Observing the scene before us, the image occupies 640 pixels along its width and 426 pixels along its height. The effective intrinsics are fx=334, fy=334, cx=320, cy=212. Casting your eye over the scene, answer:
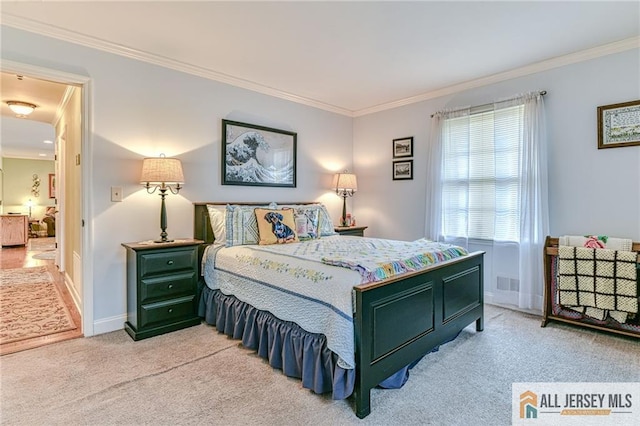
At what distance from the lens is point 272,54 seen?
312 cm

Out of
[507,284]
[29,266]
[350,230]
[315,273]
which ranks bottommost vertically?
[29,266]

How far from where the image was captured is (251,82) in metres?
3.85

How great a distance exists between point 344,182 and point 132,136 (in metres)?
2.64

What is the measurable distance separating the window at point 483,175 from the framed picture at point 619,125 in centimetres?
65

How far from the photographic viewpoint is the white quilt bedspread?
1824 millimetres

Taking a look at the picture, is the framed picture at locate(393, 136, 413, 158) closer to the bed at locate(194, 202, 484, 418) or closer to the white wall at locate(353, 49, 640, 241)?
the white wall at locate(353, 49, 640, 241)

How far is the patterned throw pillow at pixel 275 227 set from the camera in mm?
3174

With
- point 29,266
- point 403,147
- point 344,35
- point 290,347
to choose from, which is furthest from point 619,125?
point 29,266

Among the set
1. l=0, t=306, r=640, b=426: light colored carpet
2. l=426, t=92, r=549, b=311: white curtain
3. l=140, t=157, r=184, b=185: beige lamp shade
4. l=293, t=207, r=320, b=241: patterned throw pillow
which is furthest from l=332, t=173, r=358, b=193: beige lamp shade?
l=0, t=306, r=640, b=426: light colored carpet

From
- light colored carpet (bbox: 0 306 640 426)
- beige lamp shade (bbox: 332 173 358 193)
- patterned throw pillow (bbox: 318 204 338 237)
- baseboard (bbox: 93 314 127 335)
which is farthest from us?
beige lamp shade (bbox: 332 173 358 193)

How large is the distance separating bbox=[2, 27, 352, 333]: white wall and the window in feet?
7.94

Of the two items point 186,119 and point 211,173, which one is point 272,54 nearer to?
point 186,119

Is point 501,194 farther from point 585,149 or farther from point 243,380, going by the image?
point 243,380

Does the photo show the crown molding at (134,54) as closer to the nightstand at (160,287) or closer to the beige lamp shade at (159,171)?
the beige lamp shade at (159,171)
